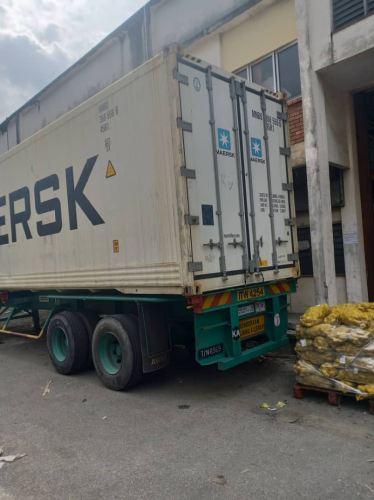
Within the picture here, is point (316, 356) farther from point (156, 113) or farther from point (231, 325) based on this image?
point (156, 113)

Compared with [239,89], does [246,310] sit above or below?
below

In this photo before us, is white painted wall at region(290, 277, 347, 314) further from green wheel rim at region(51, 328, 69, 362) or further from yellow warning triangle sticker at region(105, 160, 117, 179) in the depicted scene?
yellow warning triangle sticker at region(105, 160, 117, 179)

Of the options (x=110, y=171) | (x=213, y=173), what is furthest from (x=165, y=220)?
(x=110, y=171)

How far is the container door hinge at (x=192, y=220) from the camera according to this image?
4.85 meters

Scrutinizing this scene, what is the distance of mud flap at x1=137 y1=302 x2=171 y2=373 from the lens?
5.54 meters

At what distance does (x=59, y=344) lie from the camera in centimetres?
689

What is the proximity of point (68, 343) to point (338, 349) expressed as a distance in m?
3.84

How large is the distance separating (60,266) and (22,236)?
4.59ft

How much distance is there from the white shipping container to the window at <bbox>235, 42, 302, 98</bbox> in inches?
119

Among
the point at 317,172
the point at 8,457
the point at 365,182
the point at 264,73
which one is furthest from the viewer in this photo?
the point at 264,73

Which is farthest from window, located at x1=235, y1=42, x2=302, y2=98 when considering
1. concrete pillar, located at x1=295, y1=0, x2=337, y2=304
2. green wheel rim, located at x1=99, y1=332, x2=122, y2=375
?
green wheel rim, located at x1=99, y1=332, x2=122, y2=375

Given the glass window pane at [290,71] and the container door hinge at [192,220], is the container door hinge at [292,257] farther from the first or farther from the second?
the glass window pane at [290,71]

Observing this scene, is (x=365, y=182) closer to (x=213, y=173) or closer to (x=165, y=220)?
(x=213, y=173)

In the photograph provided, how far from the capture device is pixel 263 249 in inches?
234
